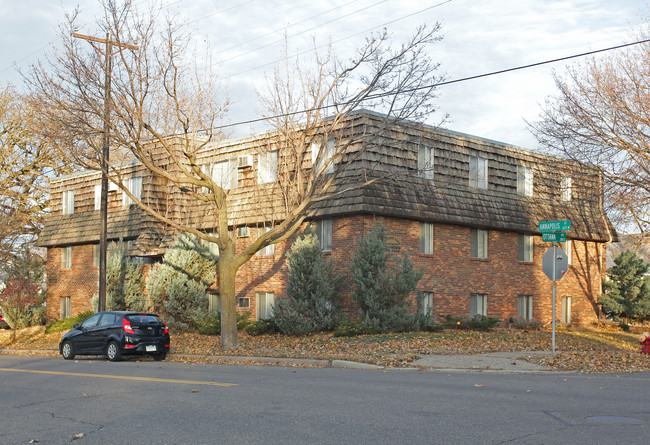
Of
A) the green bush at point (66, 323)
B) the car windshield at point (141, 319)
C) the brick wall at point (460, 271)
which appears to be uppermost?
the brick wall at point (460, 271)

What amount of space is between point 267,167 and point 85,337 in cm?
1041

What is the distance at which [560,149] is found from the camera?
82.8 feet

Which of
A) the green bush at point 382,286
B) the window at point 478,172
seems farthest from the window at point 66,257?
the window at point 478,172

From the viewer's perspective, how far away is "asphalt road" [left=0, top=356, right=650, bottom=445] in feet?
26.0

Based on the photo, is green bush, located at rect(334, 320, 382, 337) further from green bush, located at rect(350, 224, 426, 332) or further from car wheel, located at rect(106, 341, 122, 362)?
car wheel, located at rect(106, 341, 122, 362)

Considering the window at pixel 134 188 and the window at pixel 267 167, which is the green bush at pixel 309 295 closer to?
the window at pixel 267 167

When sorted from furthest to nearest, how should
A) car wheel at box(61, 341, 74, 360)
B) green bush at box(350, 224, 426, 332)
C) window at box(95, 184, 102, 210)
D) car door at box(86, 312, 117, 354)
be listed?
window at box(95, 184, 102, 210) < green bush at box(350, 224, 426, 332) < car wheel at box(61, 341, 74, 360) < car door at box(86, 312, 117, 354)

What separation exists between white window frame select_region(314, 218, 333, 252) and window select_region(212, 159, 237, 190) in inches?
204

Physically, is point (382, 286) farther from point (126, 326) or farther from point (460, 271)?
point (126, 326)

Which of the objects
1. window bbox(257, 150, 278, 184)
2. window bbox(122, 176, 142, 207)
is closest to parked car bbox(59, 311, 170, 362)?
window bbox(257, 150, 278, 184)

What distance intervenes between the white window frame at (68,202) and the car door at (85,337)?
18838 mm

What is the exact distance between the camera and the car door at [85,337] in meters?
20.5

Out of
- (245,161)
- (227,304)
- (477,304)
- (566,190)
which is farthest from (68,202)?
(566,190)

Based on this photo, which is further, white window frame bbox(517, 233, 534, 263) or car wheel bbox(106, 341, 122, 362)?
white window frame bbox(517, 233, 534, 263)
